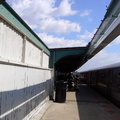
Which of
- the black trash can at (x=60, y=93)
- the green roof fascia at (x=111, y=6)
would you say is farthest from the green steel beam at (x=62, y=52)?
the green roof fascia at (x=111, y=6)

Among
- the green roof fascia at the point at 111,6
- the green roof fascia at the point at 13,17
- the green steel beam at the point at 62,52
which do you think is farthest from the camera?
the green steel beam at the point at 62,52

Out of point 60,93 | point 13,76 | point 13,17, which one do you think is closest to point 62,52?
point 60,93

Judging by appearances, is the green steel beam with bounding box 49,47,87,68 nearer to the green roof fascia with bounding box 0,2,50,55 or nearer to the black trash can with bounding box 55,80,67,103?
the black trash can with bounding box 55,80,67,103

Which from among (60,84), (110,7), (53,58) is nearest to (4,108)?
(110,7)

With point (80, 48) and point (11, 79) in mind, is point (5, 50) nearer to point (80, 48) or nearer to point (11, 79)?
point (11, 79)

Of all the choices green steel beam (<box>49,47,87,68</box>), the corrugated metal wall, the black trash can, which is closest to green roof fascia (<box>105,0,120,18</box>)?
the corrugated metal wall

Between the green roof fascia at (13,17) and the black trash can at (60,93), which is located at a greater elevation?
the green roof fascia at (13,17)

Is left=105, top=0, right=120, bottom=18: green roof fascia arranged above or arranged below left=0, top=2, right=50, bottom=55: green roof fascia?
above

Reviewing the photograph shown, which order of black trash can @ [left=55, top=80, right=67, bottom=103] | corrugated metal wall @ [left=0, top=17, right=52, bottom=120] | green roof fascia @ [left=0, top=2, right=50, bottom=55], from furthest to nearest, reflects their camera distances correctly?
black trash can @ [left=55, top=80, right=67, bottom=103]
green roof fascia @ [left=0, top=2, right=50, bottom=55]
corrugated metal wall @ [left=0, top=17, right=52, bottom=120]

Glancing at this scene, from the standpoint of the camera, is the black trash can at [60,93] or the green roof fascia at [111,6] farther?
the black trash can at [60,93]

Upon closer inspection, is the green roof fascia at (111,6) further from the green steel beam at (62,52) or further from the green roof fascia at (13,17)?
the green steel beam at (62,52)

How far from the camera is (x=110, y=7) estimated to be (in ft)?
19.1

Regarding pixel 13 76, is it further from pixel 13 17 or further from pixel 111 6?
pixel 111 6

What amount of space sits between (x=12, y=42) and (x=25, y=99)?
6.63 ft
